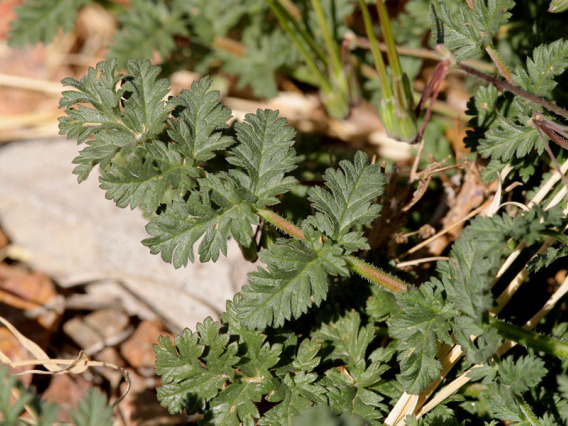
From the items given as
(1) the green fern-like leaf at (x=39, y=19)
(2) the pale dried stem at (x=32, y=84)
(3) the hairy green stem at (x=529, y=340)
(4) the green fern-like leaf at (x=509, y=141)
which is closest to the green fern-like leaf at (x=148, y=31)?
(1) the green fern-like leaf at (x=39, y=19)

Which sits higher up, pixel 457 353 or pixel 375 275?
pixel 375 275

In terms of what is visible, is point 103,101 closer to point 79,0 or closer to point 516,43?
point 79,0

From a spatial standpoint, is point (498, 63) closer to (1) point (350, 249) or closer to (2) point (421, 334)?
(1) point (350, 249)

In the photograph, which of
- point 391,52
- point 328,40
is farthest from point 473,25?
point 328,40

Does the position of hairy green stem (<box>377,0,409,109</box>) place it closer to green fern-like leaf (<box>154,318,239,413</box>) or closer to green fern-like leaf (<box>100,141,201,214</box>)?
green fern-like leaf (<box>100,141,201,214</box>)

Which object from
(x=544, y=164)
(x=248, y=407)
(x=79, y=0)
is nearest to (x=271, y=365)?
(x=248, y=407)

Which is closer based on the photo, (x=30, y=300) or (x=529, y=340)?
(x=529, y=340)

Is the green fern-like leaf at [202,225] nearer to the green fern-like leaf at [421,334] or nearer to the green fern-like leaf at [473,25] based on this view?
the green fern-like leaf at [421,334]

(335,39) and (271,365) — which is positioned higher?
(335,39)
